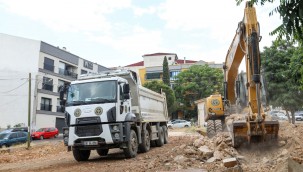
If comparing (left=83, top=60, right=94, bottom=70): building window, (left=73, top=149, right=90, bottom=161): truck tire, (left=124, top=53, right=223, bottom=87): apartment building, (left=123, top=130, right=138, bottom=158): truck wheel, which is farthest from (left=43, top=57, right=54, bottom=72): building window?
(left=123, top=130, right=138, bottom=158): truck wheel

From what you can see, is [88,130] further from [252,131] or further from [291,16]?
[291,16]

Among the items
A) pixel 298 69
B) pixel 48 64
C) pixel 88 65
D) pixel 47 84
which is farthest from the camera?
pixel 88 65

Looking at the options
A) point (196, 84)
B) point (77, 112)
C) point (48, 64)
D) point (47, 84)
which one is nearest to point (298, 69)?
point (77, 112)

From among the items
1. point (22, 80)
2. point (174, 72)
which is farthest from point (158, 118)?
point (174, 72)

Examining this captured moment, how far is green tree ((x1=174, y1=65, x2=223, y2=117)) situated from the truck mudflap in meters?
49.1

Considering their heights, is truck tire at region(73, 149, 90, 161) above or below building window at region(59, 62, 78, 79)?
below

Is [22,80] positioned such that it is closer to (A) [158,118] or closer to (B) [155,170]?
(A) [158,118]

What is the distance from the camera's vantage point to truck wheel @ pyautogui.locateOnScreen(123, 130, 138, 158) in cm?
1256

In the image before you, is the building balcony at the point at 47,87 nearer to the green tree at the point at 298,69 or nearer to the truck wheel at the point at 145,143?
the truck wheel at the point at 145,143

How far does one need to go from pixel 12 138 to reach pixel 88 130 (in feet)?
62.3

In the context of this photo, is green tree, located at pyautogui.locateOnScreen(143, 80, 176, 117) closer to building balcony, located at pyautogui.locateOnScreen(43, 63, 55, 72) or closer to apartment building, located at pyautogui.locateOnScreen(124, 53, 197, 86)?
apartment building, located at pyautogui.locateOnScreen(124, 53, 197, 86)

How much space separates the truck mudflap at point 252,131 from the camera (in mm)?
9984

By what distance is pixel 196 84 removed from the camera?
5975cm

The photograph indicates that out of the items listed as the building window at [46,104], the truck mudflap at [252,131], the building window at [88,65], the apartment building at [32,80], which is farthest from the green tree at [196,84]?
the truck mudflap at [252,131]
